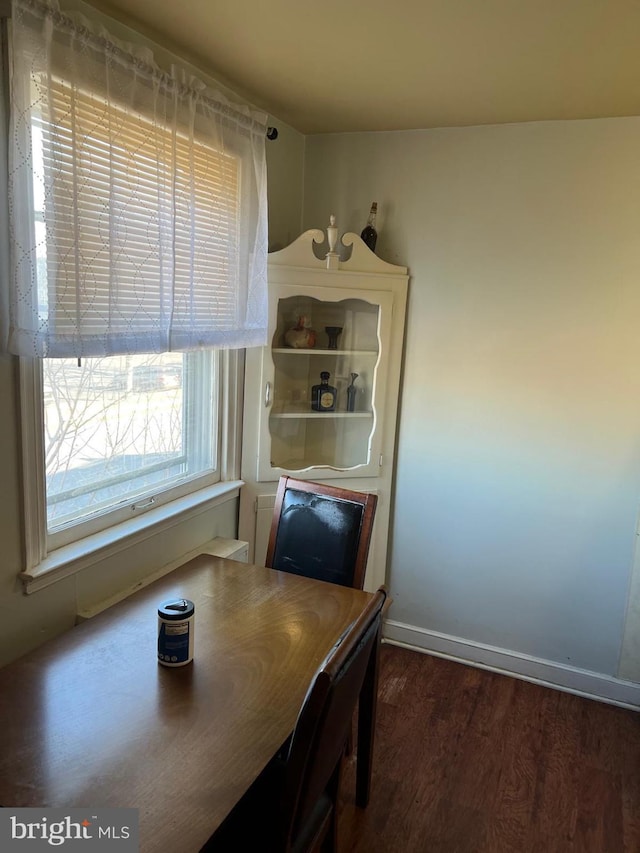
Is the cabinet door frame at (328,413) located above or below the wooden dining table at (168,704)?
above

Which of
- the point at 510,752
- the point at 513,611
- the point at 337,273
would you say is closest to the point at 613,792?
the point at 510,752

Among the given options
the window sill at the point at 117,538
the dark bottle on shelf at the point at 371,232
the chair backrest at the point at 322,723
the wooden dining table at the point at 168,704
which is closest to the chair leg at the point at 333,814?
the chair backrest at the point at 322,723

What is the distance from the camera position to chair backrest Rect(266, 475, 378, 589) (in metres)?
2.03

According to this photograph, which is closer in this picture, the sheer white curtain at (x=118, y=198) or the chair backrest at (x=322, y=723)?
the chair backrest at (x=322, y=723)

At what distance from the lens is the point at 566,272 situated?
2.49 meters

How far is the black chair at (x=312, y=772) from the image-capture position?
3.48 ft

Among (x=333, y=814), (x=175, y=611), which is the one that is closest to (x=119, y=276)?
(x=175, y=611)

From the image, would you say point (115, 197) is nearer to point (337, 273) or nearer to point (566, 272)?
point (337, 273)

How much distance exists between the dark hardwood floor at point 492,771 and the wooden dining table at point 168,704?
337 mm

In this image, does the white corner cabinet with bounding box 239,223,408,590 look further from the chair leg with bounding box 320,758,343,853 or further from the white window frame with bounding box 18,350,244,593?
the chair leg with bounding box 320,758,343,853

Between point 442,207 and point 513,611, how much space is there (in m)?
1.84

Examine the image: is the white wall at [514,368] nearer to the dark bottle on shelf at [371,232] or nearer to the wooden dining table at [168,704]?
the dark bottle on shelf at [371,232]

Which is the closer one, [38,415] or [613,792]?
[38,415]

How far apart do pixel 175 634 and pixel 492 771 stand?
143 cm
